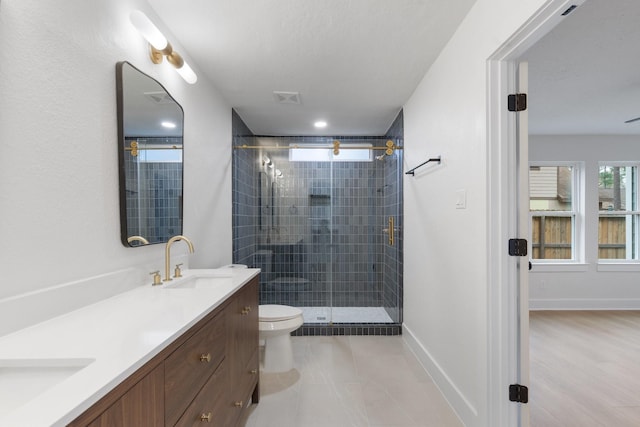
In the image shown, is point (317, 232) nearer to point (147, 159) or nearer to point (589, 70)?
point (147, 159)

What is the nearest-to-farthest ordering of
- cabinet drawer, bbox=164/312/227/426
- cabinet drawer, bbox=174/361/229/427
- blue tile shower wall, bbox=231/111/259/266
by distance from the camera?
cabinet drawer, bbox=164/312/227/426 < cabinet drawer, bbox=174/361/229/427 < blue tile shower wall, bbox=231/111/259/266

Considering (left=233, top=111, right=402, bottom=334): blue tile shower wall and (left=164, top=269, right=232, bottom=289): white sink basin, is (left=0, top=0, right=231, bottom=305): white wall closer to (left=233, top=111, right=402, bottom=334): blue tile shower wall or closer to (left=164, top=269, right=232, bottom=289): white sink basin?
(left=164, top=269, right=232, bottom=289): white sink basin

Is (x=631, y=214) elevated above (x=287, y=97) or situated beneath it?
situated beneath

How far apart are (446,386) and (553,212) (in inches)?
140

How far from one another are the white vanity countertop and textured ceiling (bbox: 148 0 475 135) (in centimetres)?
155

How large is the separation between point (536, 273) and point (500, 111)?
11.9ft

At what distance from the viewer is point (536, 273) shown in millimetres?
4211

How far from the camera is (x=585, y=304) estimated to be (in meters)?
4.18

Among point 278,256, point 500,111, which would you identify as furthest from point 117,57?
point 278,256

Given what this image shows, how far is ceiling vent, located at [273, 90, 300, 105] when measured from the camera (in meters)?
2.80

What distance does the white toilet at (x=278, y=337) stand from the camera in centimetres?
237

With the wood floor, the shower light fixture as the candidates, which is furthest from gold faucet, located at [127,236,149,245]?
the wood floor

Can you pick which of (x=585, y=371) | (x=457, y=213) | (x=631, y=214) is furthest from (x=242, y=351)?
(x=631, y=214)

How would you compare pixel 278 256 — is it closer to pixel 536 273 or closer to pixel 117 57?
pixel 117 57
